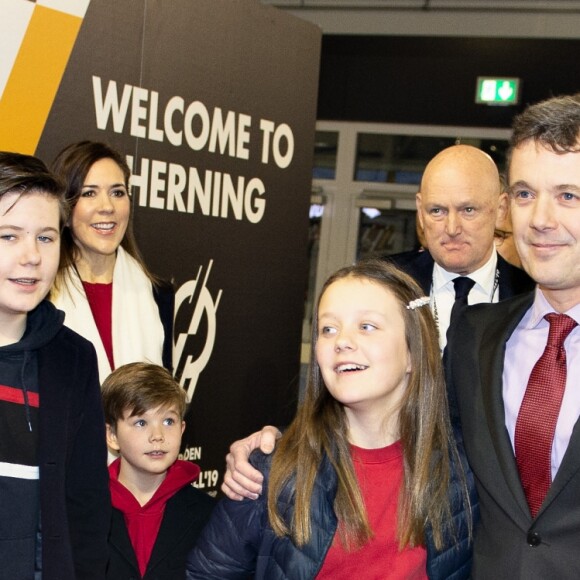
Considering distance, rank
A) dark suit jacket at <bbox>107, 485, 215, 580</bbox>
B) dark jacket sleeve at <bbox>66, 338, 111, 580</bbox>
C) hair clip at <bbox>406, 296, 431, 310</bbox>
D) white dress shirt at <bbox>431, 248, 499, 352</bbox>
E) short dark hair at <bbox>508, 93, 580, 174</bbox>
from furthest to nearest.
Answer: white dress shirt at <bbox>431, 248, 499, 352</bbox>
dark suit jacket at <bbox>107, 485, 215, 580</bbox>
dark jacket sleeve at <bbox>66, 338, 111, 580</bbox>
hair clip at <bbox>406, 296, 431, 310</bbox>
short dark hair at <bbox>508, 93, 580, 174</bbox>

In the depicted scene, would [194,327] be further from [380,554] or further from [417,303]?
[380,554]

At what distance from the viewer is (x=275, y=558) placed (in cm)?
193

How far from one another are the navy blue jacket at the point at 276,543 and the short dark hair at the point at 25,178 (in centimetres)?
80

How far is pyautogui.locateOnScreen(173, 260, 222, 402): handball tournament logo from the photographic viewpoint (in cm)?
392

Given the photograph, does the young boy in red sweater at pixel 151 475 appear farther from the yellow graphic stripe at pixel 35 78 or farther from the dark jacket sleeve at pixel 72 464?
the yellow graphic stripe at pixel 35 78

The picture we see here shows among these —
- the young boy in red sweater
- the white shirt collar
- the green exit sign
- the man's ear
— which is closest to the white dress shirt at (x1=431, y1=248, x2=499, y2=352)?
the white shirt collar

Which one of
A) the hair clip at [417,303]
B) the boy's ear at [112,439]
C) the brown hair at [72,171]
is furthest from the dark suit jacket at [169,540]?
the hair clip at [417,303]

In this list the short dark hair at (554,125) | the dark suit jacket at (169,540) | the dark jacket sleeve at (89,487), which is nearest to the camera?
the short dark hair at (554,125)

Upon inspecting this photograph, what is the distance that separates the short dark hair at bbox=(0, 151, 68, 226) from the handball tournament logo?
5.55 feet

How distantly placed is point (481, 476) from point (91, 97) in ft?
7.30

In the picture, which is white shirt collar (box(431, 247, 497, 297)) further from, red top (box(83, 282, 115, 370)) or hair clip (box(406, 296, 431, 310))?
red top (box(83, 282, 115, 370))

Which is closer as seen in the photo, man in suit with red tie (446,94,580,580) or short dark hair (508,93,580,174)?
man in suit with red tie (446,94,580,580)

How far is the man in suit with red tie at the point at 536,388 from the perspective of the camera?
175 centimetres

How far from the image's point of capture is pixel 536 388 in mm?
1858
